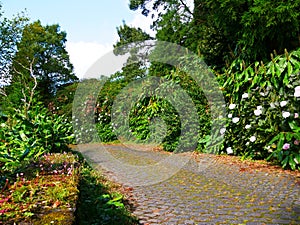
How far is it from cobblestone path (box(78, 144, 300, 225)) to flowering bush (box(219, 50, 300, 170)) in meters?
0.60

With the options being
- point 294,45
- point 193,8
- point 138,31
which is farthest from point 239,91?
point 138,31

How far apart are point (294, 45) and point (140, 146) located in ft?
16.7

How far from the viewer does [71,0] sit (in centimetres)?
589

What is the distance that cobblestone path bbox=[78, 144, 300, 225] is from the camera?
3045 millimetres

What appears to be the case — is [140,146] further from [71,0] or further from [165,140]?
[71,0]

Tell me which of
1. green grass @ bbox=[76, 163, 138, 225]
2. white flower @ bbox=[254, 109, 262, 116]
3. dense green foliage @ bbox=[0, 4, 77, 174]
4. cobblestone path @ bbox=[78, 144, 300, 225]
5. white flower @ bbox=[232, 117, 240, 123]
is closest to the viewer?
green grass @ bbox=[76, 163, 138, 225]

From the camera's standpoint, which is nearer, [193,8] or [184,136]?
[184,136]

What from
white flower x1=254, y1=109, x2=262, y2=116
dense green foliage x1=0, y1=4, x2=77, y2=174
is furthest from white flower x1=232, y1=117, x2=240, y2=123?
dense green foliage x1=0, y1=4, x2=77, y2=174

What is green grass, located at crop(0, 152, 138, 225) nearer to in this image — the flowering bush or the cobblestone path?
the cobblestone path

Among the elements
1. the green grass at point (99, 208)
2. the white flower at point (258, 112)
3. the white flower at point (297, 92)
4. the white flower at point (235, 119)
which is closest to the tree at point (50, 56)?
the white flower at point (235, 119)

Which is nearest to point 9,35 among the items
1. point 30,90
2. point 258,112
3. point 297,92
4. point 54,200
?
point 30,90

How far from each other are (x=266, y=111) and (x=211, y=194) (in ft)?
7.77

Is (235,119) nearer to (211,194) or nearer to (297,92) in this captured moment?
(297,92)

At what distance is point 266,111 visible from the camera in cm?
557
